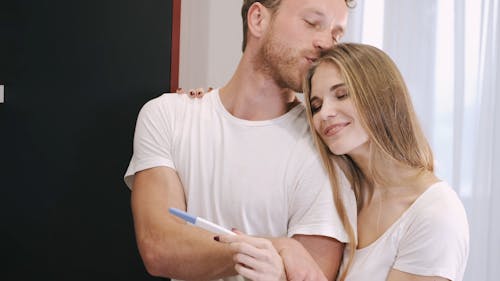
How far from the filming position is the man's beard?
1637 mm

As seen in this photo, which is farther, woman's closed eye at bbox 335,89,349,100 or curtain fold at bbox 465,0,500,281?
curtain fold at bbox 465,0,500,281

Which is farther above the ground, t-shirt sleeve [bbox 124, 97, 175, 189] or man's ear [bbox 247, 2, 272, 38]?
man's ear [bbox 247, 2, 272, 38]

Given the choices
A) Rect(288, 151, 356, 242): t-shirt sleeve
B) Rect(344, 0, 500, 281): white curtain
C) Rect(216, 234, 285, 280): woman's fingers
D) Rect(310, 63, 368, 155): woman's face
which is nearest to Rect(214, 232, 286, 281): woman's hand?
Rect(216, 234, 285, 280): woman's fingers

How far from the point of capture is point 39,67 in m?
2.15

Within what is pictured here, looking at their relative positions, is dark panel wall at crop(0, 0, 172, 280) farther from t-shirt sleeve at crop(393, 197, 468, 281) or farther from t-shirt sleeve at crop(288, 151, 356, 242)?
t-shirt sleeve at crop(393, 197, 468, 281)

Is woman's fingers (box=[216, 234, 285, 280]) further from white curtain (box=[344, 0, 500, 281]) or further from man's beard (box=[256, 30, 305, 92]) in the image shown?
white curtain (box=[344, 0, 500, 281])

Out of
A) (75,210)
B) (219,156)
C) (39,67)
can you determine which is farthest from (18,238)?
(219,156)

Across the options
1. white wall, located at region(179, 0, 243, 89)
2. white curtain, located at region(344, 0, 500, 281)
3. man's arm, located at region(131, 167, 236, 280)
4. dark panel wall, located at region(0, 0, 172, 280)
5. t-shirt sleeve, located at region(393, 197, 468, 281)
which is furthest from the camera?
white curtain, located at region(344, 0, 500, 281)

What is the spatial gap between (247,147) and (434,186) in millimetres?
490

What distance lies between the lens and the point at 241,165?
162 cm

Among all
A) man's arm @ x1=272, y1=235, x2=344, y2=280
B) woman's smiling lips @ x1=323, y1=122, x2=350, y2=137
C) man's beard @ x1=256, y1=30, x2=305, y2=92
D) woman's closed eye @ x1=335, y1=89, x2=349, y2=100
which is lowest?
man's arm @ x1=272, y1=235, x2=344, y2=280

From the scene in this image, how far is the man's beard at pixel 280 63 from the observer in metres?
1.64

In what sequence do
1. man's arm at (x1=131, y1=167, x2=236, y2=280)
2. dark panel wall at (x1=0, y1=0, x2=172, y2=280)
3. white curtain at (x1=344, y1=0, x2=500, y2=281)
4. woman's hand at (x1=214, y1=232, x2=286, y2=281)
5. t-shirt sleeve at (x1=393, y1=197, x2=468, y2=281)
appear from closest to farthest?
woman's hand at (x1=214, y1=232, x2=286, y2=281)
t-shirt sleeve at (x1=393, y1=197, x2=468, y2=281)
man's arm at (x1=131, y1=167, x2=236, y2=280)
dark panel wall at (x1=0, y1=0, x2=172, y2=280)
white curtain at (x1=344, y1=0, x2=500, y2=281)

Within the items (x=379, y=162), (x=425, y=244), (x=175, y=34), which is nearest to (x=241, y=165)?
(x=379, y=162)
